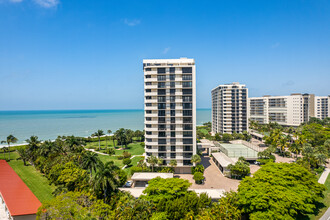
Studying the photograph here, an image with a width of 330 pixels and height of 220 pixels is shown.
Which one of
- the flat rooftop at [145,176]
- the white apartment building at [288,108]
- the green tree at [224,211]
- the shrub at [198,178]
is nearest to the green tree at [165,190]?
the green tree at [224,211]

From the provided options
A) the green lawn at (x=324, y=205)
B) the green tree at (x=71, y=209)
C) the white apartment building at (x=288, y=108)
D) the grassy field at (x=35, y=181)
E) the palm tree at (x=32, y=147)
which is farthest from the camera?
the white apartment building at (x=288, y=108)

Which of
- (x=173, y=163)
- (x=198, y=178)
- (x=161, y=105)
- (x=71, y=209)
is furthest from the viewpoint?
(x=161, y=105)

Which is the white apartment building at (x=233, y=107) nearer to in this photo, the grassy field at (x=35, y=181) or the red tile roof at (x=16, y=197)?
the grassy field at (x=35, y=181)

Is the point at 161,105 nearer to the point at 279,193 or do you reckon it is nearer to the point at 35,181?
the point at 279,193

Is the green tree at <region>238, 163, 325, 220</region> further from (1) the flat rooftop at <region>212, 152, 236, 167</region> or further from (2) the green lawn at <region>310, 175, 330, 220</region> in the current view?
(1) the flat rooftop at <region>212, 152, 236, 167</region>

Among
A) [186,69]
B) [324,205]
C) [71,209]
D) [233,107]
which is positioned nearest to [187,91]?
[186,69]

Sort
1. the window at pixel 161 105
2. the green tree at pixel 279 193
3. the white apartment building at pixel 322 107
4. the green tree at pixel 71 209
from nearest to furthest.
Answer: the green tree at pixel 71 209 → the green tree at pixel 279 193 → the window at pixel 161 105 → the white apartment building at pixel 322 107
